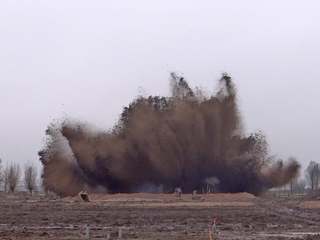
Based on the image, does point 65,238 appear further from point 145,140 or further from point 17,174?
point 17,174

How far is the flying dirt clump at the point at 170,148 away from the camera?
96.8m

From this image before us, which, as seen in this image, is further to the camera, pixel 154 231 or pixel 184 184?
pixel 184 184

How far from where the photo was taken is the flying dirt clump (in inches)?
3809

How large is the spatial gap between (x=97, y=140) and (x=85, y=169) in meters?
5.35

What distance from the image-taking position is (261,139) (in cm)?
10175

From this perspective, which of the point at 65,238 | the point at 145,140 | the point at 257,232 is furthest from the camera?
the point at 145,140

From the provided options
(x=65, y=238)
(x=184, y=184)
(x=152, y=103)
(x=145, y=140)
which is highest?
(x=152, y=103)

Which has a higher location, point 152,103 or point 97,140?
point 152,103

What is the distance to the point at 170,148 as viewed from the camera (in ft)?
318

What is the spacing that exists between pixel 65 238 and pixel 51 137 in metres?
77.3

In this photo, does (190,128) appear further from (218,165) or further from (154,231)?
(154,231)

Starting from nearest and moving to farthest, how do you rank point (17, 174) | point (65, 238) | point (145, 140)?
point (65, 238), point (145, 140), point (17, 174)

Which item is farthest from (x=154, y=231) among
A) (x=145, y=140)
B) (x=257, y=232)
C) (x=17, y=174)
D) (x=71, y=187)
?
(x=17, y=174)

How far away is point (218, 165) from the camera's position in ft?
321
